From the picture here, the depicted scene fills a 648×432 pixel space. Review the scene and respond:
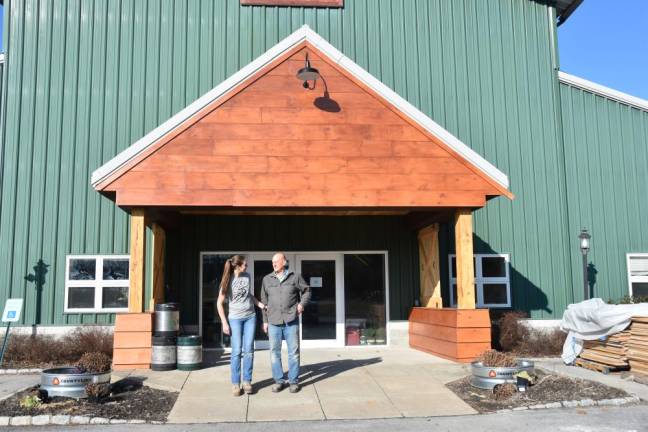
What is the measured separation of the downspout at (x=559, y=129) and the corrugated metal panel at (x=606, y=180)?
4.5 inches

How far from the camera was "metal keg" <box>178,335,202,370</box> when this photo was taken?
10.3m

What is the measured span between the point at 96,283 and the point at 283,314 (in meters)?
6.69

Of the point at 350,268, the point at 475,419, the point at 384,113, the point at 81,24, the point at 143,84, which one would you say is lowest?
the point at 475,419

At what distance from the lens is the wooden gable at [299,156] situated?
34.8 feet

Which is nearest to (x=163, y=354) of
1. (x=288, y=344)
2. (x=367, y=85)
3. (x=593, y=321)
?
(x=288, y=344)

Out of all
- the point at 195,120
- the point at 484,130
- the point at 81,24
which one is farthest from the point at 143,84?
the point at 484,130

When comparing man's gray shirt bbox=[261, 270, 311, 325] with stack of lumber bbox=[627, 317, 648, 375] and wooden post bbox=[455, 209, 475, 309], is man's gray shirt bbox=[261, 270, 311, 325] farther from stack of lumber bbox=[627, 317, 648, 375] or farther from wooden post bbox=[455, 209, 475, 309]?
Answer: stack of lumber bbox=[627, 317, 648, 375]

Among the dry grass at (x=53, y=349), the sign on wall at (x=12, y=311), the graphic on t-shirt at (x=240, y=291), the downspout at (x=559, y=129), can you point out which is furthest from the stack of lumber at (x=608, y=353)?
the sign on wall at (x=12, y=311)

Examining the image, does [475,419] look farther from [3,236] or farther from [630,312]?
[3,236]

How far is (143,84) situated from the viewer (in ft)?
47.5

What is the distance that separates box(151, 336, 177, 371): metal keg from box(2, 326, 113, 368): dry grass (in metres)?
1.81

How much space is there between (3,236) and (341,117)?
8012 millimetres

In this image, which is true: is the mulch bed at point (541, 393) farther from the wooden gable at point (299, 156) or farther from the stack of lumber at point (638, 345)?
the wooden gable at point (299, 156)

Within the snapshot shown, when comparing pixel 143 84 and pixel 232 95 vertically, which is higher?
pixel 143 84
